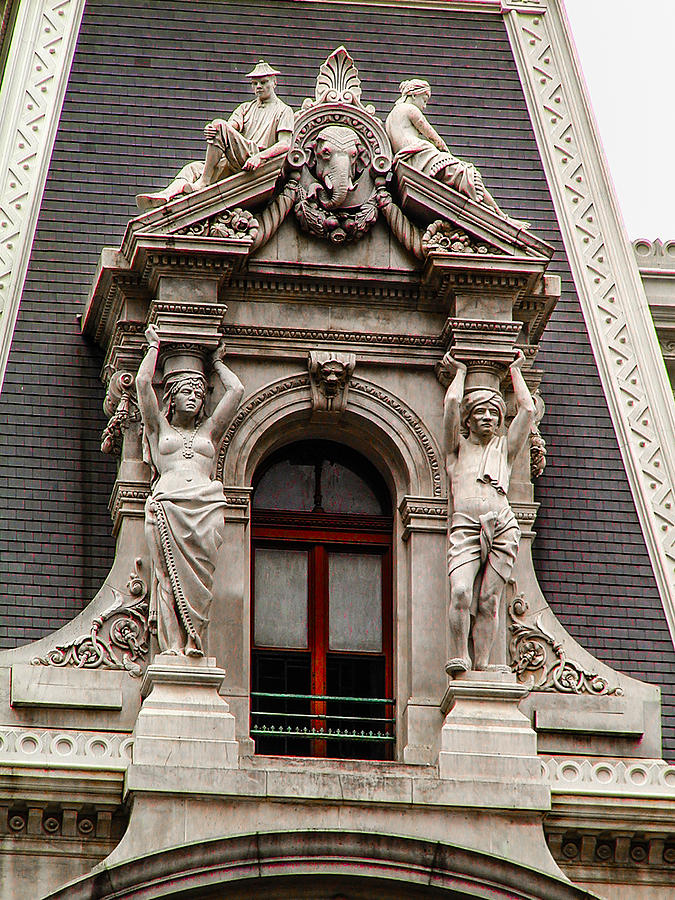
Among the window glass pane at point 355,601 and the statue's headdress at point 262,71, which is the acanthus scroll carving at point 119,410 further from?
the statue's headdress at point 262,71

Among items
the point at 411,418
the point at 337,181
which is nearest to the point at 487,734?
the point at 411,418

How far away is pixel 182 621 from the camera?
92.2 feet

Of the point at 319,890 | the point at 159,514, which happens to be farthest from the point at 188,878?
the point at 159,514

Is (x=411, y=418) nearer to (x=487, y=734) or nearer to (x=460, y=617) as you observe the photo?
(x=460, y=617)

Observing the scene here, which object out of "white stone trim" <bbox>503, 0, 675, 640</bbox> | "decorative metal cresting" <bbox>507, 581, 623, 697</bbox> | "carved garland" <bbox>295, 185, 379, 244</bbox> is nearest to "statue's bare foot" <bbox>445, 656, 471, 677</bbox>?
"decorative metal cresting" <bbox>507, 581, 623, 697</bbox>

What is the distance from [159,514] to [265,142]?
15.4 ft

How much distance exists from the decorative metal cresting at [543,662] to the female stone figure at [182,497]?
127 inches

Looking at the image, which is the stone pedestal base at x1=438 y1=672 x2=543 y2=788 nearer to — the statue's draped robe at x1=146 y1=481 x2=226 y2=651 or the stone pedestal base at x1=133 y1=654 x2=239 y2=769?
the stone pedestal base at x1=133 y1=654 x2=239 y2=769

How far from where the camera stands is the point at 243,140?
99.3ft

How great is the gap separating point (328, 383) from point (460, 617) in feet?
9.74

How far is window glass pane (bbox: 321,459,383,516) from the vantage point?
99.1ft

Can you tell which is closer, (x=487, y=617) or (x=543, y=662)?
(x=487, y=617)

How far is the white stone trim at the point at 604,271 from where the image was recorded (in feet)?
102

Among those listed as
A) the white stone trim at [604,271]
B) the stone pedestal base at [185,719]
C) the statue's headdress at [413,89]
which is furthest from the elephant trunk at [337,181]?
the stone pedestal base at [185,719]
